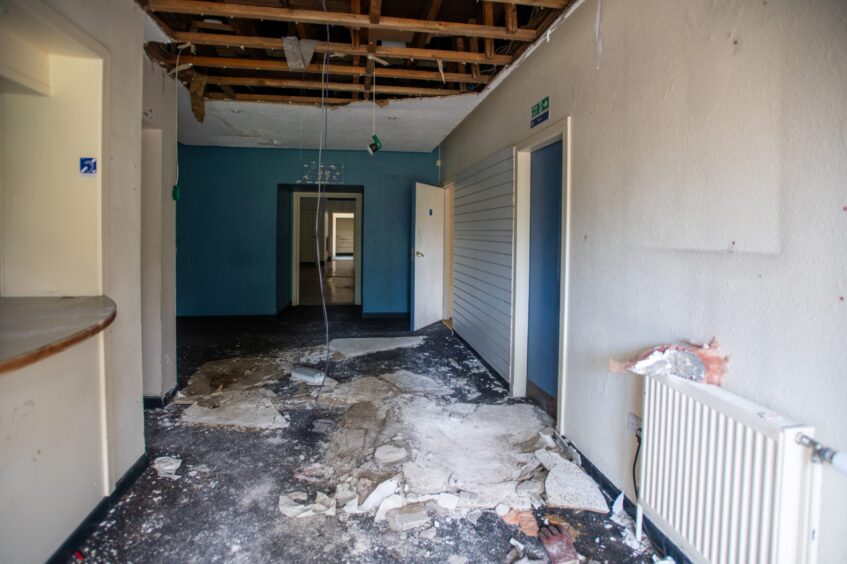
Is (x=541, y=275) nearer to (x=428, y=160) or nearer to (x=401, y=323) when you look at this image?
(x=401, y=323)

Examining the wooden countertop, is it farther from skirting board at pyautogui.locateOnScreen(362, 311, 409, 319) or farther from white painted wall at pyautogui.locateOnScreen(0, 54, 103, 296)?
skirting board at pyautogui.locateOnScreen(362, 311, 409, 319)

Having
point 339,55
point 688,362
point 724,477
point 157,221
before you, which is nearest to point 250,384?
point 157,221

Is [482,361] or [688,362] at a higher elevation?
[688,362]

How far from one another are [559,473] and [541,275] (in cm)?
147

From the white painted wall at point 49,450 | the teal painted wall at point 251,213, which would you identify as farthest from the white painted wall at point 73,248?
the teal painted wall at point 251,213

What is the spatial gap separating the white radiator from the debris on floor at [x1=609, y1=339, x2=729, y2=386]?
0.14ft

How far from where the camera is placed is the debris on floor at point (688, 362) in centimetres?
163

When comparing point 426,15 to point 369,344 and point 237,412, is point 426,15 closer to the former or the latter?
point 237,412

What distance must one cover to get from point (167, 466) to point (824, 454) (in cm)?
282

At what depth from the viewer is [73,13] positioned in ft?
6.19

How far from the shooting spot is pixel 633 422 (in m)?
2.12

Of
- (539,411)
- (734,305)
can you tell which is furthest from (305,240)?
(734,305)

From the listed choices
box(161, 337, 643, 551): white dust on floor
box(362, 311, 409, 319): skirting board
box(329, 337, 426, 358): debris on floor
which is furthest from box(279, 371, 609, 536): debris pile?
box(362, 311, 409, 319): skirting board

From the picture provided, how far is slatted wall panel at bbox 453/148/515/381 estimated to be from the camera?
385cm
